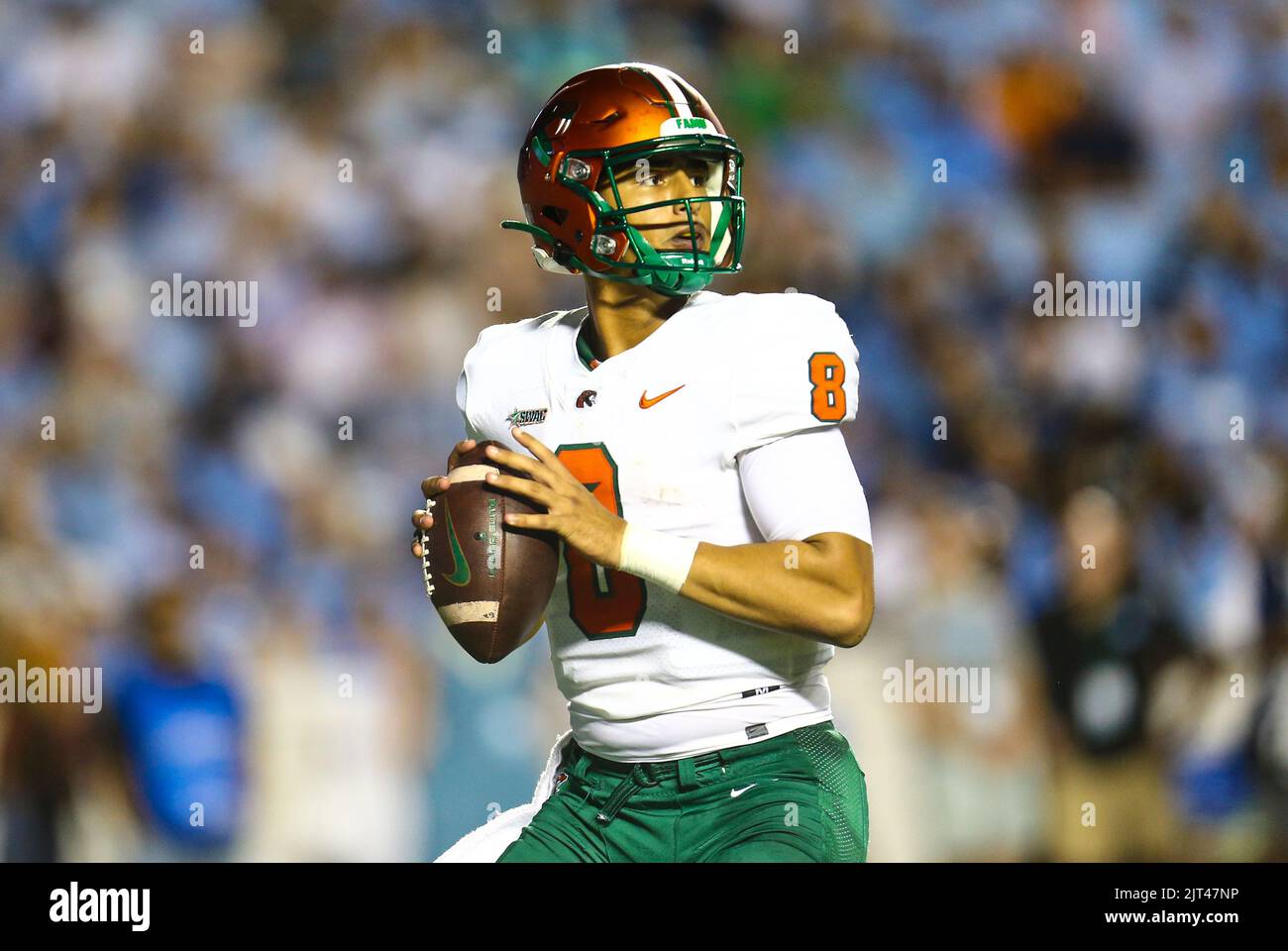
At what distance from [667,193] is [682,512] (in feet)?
1.36

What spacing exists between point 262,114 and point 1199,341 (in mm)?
2581

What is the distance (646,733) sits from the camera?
160cm

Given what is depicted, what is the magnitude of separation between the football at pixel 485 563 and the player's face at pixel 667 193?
0.35m

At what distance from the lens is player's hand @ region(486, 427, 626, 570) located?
1516 mm

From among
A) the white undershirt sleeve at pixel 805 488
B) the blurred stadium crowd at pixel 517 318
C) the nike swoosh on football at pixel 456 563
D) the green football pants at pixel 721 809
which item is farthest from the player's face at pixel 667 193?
the blurred stadium crowd at pixel 517 318

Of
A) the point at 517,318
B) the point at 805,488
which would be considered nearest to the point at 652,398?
the point at 805,488

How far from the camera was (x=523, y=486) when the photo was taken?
4.99ft

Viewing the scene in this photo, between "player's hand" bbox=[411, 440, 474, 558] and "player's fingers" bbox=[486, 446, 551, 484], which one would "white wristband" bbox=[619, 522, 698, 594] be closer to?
"player's fingers" bbox=[486, 446, 551, 484]

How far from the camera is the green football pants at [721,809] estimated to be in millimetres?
1522

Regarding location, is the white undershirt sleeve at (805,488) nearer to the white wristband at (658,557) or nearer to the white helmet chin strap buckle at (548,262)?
the white wristband at (658,557)

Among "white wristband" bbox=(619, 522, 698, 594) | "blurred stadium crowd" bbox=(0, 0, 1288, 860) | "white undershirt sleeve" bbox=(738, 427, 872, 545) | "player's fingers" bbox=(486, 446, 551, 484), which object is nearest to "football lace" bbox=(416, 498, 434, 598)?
"player's fingers" bbox=(486, 446, 551, 484)

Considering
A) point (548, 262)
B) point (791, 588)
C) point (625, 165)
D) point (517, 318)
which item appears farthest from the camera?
point (517, 318)

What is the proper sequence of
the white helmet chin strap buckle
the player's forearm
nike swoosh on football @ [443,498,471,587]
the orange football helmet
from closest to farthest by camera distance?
the player's forearm
nike swoosh on football @ [443,498,471,587]
the orange football helmet
the white helmet chin strap buckle

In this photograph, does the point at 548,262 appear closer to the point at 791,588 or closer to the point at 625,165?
the point at 625,165
